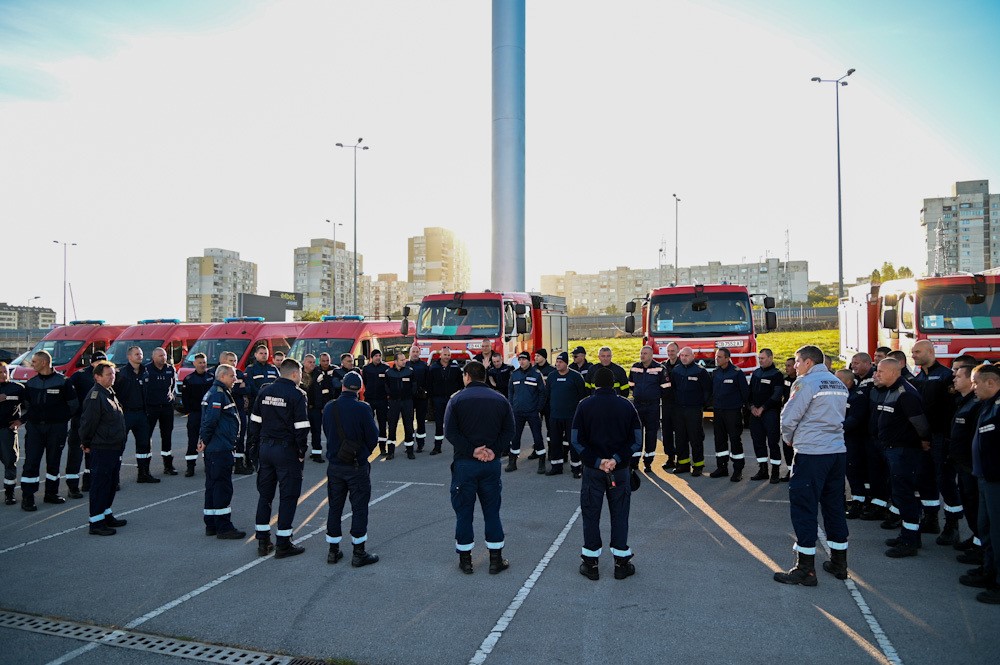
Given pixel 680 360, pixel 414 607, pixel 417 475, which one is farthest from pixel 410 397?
pixel 414 607

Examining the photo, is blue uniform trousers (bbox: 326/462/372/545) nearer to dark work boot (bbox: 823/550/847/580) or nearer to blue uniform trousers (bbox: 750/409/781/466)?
dark work boot (bbox: 823/550/847/580)

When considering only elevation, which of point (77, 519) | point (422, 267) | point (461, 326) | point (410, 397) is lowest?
point (77, 519)

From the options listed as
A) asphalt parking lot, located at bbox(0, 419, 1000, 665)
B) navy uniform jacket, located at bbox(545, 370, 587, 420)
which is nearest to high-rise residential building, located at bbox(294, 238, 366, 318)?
navy uniform jacket, located at bbox(545, 370, 587, 420)

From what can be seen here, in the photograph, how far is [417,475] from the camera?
426 inches

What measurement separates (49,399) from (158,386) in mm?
2011

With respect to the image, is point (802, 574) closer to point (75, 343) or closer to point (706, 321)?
point (706, 321)

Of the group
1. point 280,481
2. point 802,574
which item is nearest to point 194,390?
point 280,481

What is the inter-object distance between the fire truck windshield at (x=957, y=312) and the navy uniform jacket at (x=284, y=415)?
10868mm

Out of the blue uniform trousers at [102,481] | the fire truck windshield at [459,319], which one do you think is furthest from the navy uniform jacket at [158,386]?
the fire truck windshield at [459,319]

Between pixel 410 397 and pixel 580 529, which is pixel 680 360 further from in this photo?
pixel 410 397

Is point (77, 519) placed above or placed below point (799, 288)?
below

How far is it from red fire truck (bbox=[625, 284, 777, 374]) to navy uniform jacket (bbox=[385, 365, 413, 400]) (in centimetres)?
478

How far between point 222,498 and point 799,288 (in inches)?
4297

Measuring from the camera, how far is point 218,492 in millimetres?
7594
